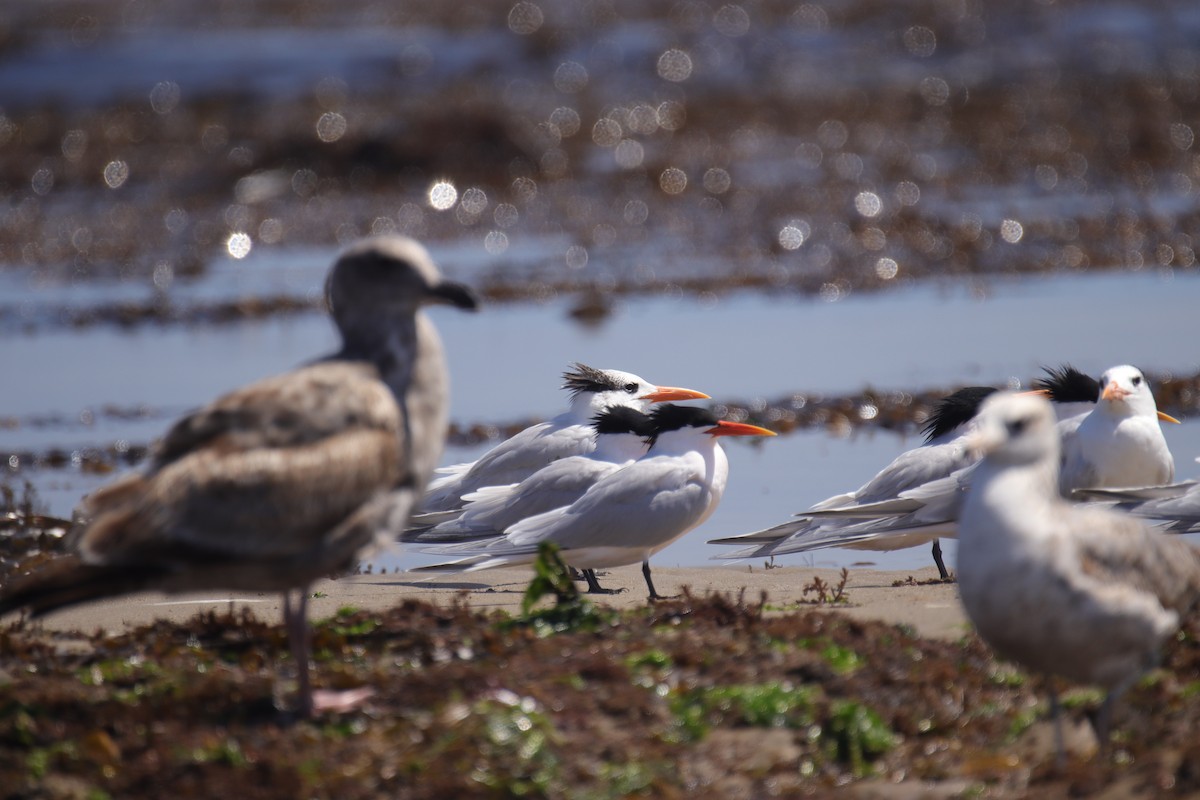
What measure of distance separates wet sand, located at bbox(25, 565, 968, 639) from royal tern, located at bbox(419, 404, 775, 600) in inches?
6.8

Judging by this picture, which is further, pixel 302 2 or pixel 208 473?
pixel 302 2

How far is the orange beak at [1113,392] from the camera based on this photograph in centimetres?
813

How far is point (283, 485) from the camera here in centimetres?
493

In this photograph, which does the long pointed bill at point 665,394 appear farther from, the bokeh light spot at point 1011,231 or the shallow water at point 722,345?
the bokeh light spot at point 1011,231

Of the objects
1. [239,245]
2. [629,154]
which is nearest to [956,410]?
[239,245]

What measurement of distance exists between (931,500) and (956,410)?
0.79 meters

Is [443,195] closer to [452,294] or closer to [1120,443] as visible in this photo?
[1120,443]

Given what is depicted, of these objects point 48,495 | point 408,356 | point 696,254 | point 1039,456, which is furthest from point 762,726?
point 696,254

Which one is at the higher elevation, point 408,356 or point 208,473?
point 408,356

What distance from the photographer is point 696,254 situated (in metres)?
18.6

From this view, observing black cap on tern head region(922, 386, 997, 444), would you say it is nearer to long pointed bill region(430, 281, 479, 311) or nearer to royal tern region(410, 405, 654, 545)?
royal tern region(410, 405, 654, 545)

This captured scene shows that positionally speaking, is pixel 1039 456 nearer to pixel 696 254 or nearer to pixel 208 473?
pixel 208 473

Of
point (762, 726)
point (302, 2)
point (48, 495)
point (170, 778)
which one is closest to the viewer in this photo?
point (170, 778)

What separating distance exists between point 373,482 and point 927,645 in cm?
211
